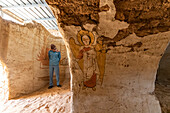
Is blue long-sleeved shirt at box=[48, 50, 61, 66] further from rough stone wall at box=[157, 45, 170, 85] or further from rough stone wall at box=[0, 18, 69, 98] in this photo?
rough stone wall at box=[157, 45, 170, 85]

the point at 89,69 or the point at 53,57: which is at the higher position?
the point at 53,57

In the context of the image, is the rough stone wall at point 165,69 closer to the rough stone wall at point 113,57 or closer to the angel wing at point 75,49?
the rough stone wall at point 113,57

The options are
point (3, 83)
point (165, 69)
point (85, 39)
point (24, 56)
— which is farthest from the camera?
point (24, 56)

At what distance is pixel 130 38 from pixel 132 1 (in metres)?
0.41

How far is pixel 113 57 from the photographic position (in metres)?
1.12

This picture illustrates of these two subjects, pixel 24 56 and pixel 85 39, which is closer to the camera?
pixel 85 39

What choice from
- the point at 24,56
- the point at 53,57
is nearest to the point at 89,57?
the point at 24,56

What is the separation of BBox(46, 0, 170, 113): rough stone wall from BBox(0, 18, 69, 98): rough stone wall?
2420mm

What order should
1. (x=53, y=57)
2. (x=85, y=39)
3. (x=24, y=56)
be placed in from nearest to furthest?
1. (x=85, y=39)
2. (x=24, y=56)
3. (x=53, y=57)

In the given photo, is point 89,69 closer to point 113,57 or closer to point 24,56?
point 113,57

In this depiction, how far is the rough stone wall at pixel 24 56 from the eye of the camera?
95.5 inches

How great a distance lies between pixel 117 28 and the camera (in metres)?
1.03

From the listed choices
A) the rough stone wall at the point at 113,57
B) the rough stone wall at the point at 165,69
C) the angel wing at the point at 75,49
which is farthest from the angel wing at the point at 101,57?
the rough stone wall at the point at 165,69

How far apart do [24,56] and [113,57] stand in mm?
2995
